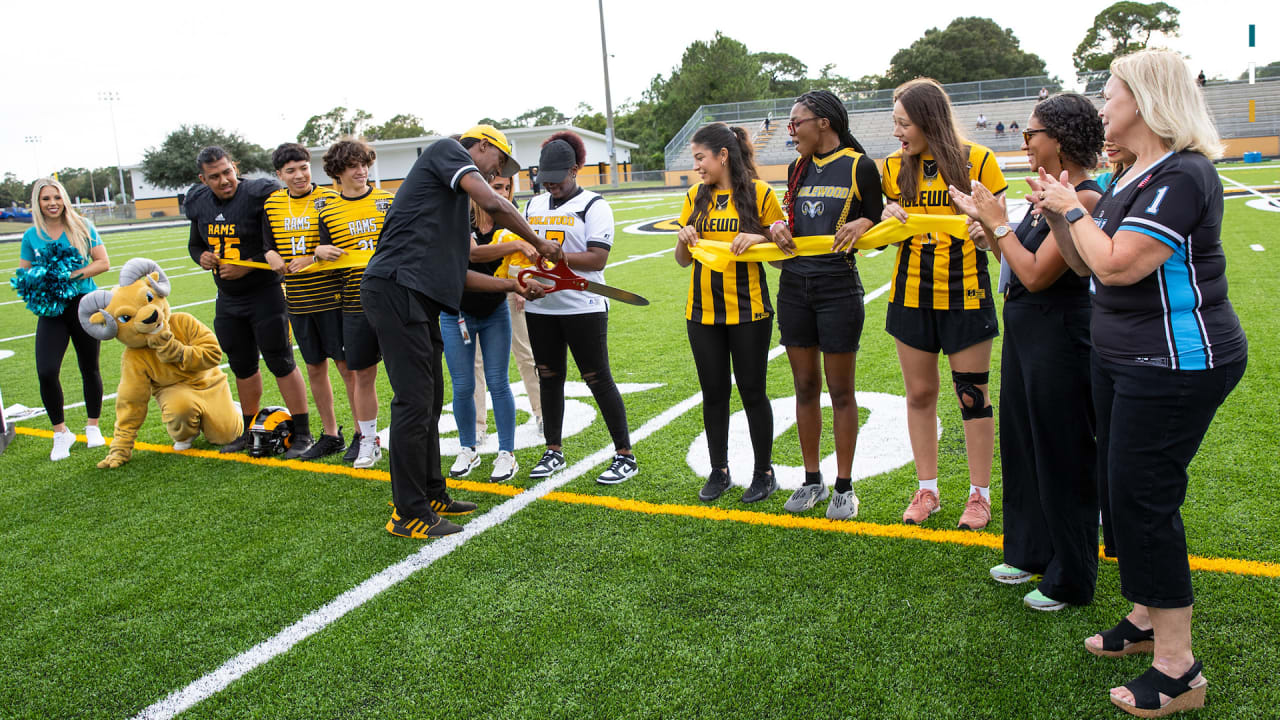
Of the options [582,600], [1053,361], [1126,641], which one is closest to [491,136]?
[582,600]

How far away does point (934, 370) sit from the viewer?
3936 millimetres

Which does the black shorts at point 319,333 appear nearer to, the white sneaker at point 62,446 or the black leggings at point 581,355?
the black leggings at point 581,355

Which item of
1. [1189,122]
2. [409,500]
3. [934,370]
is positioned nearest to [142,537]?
[409,500]

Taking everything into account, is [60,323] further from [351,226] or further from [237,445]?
[351,226]

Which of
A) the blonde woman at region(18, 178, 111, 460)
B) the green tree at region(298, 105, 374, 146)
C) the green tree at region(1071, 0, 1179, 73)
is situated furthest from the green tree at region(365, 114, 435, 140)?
the blonde woman at region(18, 178, 111, 460)

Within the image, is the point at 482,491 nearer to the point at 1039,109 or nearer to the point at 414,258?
the point at 414,258

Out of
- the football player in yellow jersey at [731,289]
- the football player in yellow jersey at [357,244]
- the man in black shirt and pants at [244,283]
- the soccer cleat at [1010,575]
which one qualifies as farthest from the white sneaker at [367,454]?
the soccer cleat at [1010,575]

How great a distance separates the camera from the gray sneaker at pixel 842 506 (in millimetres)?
4145

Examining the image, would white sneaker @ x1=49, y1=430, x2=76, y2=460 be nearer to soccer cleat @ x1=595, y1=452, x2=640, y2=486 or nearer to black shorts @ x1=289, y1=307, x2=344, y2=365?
black shorts @ x1=289, y1=307, x2=344, y2=365

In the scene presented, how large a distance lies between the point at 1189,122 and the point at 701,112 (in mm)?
51772

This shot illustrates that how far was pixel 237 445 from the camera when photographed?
6.10 m

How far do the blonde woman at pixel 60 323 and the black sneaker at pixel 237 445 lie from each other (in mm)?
982

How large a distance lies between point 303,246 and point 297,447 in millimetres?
1428

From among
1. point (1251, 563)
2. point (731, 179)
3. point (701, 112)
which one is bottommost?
point (1251, 563)
